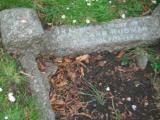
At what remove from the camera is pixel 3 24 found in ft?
12.0

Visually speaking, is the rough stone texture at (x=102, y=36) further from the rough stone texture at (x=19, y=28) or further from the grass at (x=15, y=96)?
the grass at (x=15, y=96)

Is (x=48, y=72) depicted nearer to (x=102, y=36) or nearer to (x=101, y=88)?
(x=101, y=88)

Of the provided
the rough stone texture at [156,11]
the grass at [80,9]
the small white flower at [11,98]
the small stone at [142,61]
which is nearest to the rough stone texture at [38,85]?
the small white flower at [11,98]

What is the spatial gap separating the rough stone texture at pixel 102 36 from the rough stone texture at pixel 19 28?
0.21 meters

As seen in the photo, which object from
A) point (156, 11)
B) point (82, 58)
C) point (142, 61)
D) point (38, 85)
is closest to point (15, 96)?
point (38, 85)

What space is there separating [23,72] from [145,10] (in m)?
1.63

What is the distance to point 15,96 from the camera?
3412mm

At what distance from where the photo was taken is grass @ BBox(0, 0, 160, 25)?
407cm

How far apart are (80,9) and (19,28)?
0.85 metres

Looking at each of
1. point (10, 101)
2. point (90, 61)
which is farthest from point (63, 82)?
point (10, 101)

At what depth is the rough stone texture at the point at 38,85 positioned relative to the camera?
339cm

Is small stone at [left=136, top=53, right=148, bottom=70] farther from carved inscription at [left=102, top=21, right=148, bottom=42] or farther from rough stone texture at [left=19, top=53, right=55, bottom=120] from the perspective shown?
rough stone texture at [left=19, top=53, right=55, bottom=120]

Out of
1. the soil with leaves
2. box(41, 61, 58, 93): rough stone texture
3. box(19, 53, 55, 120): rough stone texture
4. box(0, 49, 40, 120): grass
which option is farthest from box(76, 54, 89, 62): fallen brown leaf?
box(0, 49, 40, 120): grass

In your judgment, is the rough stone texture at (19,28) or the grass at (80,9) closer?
the rough stone texture at (19,28)
